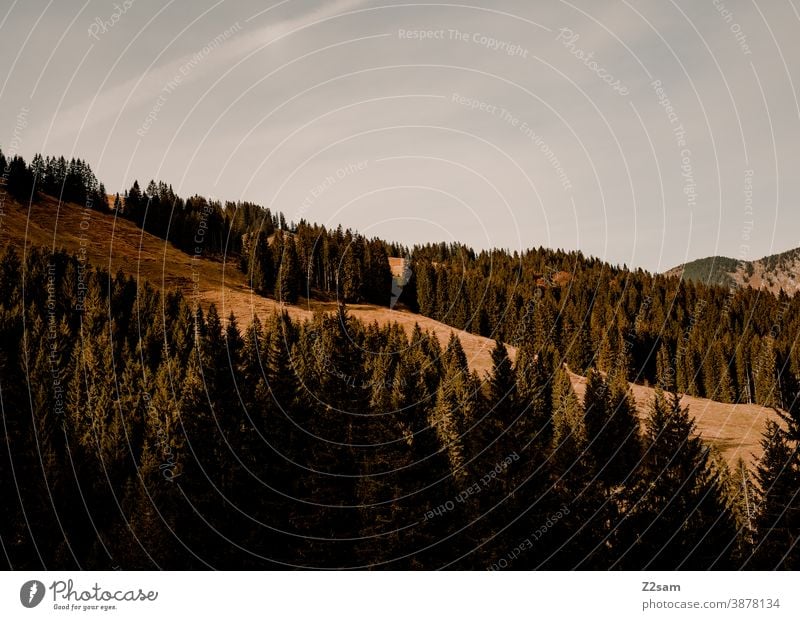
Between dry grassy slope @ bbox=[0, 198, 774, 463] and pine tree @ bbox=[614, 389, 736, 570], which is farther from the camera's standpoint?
dry grassy slope @ bbox=[0, 198, 774, 463]

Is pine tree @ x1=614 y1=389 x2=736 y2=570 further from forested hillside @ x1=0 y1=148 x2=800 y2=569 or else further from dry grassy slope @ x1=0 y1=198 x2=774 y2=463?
dry grassy slope @ x1=0 y1=198 x2=774 y2=463

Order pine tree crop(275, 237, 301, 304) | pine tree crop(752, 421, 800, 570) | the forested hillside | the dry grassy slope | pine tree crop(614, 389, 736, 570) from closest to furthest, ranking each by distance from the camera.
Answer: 1. pine tree crop(752, 421, 800, 570)
2. the forested hillside
3. pine tree crop(614, 389, 736, 570)
4. the dry grassy slope
5. pine tree crop(275, 237, 301, 304)

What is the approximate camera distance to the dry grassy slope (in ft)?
346

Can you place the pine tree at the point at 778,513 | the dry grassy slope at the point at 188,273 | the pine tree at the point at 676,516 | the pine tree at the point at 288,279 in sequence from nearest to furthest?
1. the pine tree at the point at 778,513
2. the pine tree at the point at 676,516
3. the dry grassy slope at the point at 188,273
4. the pine tree at the point at 288,279

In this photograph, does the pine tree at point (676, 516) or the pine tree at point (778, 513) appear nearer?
the pine tree at point (778, 513)

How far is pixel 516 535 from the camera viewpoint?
34125mm

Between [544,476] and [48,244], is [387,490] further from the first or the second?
[48,244]

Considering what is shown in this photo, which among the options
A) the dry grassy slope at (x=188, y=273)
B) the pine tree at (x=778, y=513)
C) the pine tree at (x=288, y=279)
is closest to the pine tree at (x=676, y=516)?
the pine tree at (x=778, y=513)

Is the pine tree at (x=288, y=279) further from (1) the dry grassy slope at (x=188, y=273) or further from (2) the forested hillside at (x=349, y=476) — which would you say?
(2) the forested hillside at (x=349, y=476)

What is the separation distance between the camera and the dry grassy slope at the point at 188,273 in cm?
10556

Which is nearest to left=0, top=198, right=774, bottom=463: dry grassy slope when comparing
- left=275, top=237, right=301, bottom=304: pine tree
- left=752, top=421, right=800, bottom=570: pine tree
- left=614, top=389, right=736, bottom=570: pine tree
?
left=275, top=237, right=301, bottom=304: pine tree

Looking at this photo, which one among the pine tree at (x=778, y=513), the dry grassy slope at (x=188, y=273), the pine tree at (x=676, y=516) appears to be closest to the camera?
the pine tree at (x=778, y=513)
